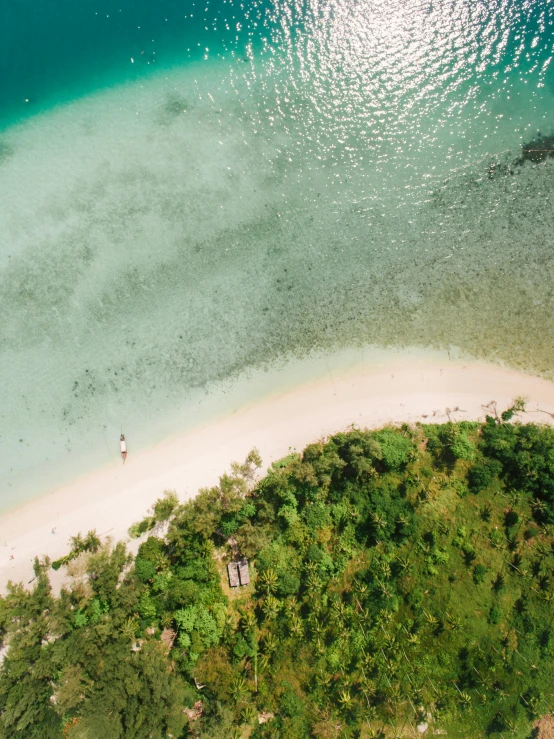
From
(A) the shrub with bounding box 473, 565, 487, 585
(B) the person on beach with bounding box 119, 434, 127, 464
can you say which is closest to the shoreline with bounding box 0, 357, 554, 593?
(B) the person on beach with bounding box 119, 434, 127, 464

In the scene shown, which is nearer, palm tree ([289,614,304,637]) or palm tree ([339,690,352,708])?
palm tree ([339,690,352,708])

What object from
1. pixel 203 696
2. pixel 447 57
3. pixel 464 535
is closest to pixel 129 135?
→ pixel 447 57

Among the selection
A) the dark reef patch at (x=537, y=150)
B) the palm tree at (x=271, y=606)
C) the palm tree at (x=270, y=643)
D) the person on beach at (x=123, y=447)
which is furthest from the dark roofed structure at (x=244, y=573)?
the dark reef patch at (x=537, y=150)

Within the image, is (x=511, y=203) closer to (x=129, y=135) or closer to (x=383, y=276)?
(x=383, y=276)

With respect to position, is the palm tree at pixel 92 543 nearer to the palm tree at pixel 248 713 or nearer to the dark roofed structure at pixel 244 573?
the dark roofed structure at pixel 244 573

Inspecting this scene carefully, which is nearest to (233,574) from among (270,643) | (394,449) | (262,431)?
(270,643)

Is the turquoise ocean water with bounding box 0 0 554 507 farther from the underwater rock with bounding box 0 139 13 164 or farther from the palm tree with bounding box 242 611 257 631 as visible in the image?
the palm tree with bounding box 242 611 257 631

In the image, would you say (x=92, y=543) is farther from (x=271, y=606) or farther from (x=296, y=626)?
(x=296, y=626)
